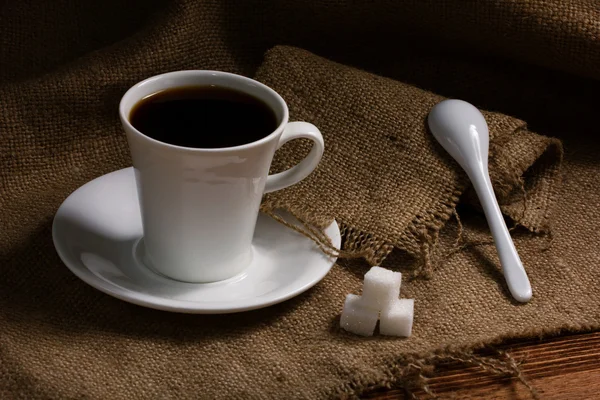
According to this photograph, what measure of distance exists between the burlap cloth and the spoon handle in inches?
0.7

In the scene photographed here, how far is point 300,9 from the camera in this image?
1.37 meters

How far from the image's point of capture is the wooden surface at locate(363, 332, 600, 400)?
0.89 m

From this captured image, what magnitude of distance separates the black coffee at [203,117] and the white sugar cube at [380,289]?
0.68 ft

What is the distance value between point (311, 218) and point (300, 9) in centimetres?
43

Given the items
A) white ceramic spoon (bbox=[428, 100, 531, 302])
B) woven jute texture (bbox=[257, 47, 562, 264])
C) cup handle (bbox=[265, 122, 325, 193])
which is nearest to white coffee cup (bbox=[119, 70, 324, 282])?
cup handle (bbox=[265, 122, 325, 193])

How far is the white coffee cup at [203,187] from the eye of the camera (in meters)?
0.90

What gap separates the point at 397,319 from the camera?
3.12 feet

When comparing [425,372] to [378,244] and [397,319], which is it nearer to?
[397,319]

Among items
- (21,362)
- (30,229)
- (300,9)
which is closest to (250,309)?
(21,362)

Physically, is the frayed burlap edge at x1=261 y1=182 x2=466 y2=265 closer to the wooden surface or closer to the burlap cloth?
the burlap cloth

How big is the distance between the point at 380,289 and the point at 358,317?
0.04 meters

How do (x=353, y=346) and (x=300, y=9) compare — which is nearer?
(x=353, y=346)

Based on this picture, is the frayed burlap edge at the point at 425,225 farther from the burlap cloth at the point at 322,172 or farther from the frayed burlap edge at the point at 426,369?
the frayed burlap edge at the point at 426,369

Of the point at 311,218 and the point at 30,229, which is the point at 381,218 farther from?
the point at 30,229
